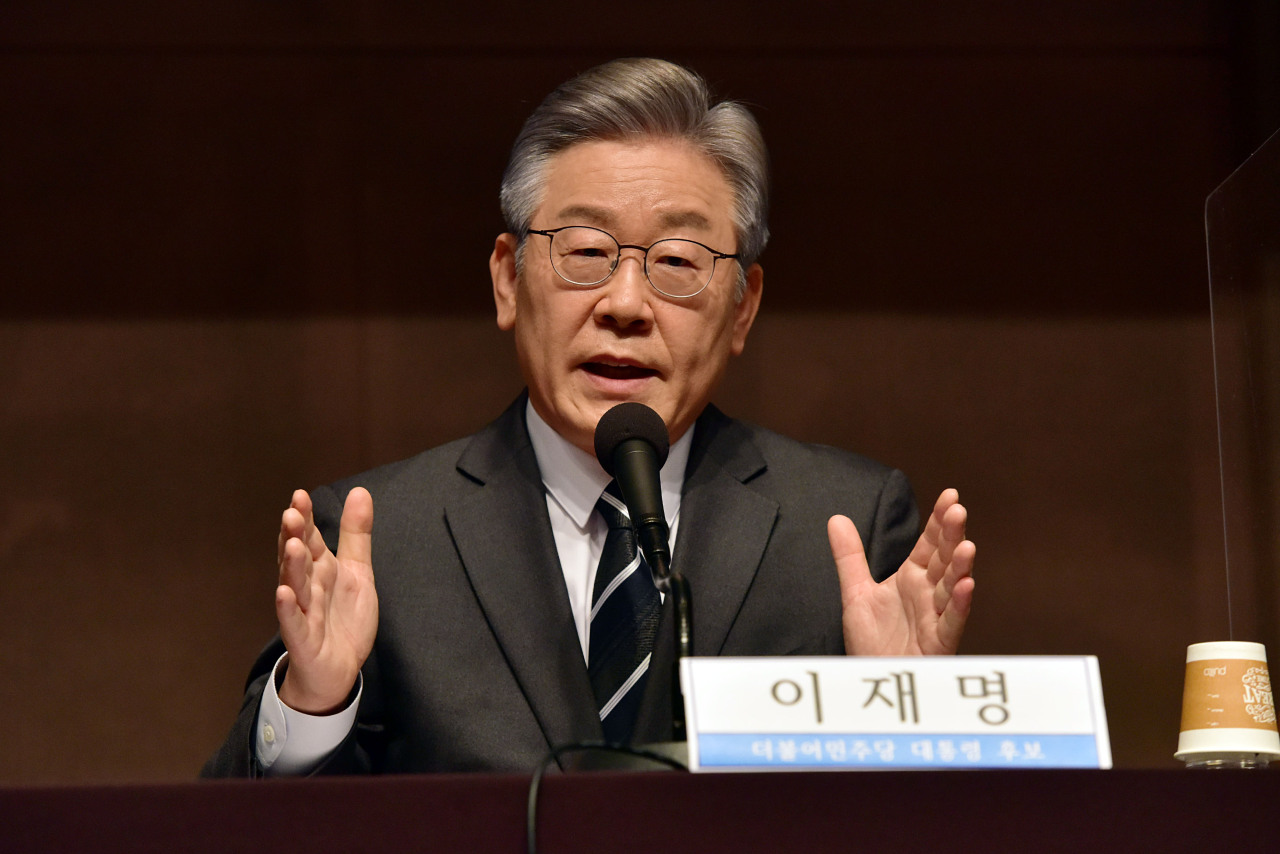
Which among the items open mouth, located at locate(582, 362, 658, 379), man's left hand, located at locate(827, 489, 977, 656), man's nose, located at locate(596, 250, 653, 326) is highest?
man's nose, located at locate(596, 250, 653, 326)

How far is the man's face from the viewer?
185 centimetres

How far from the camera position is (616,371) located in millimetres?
1882

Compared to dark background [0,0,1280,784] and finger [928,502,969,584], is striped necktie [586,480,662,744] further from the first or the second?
dark background [0,0,1280,784]

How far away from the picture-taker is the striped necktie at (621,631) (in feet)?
5.50

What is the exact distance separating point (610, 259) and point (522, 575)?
46 centimetres

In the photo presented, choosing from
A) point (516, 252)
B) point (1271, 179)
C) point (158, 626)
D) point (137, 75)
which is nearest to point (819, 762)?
point (1271, 179)

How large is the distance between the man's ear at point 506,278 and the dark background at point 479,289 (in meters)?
0.64

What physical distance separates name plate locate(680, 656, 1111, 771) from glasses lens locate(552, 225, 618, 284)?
40.0 inches

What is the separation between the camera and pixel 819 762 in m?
0.89

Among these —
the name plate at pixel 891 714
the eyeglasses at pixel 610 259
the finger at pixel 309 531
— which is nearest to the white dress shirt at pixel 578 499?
the eyeglasses at pixel 610 259

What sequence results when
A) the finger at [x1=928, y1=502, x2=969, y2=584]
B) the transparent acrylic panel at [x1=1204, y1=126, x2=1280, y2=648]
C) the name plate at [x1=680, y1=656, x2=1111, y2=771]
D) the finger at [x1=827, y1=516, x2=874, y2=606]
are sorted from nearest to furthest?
the name plate at [x1=680, y1=656, x2=1111, y2=771] < the finger at [x1=928, y1=502, x2=969, y2=584] < the finger at [x1=827, y1=516, x2=874, y2=606] < the transparent acrylic panel at [x1=1204, y1=126, x2=1280, y2=648]

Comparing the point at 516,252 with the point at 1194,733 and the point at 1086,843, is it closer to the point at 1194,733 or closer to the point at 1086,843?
the point at 1194,733

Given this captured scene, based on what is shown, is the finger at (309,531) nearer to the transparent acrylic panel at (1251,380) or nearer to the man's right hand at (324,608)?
the man's right hand at (324,608)

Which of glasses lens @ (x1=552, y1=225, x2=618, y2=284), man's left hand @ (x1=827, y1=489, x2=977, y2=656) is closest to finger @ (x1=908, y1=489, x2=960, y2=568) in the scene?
man's left hand @ (x1=827, y1=489, x2=977, y2=656)
